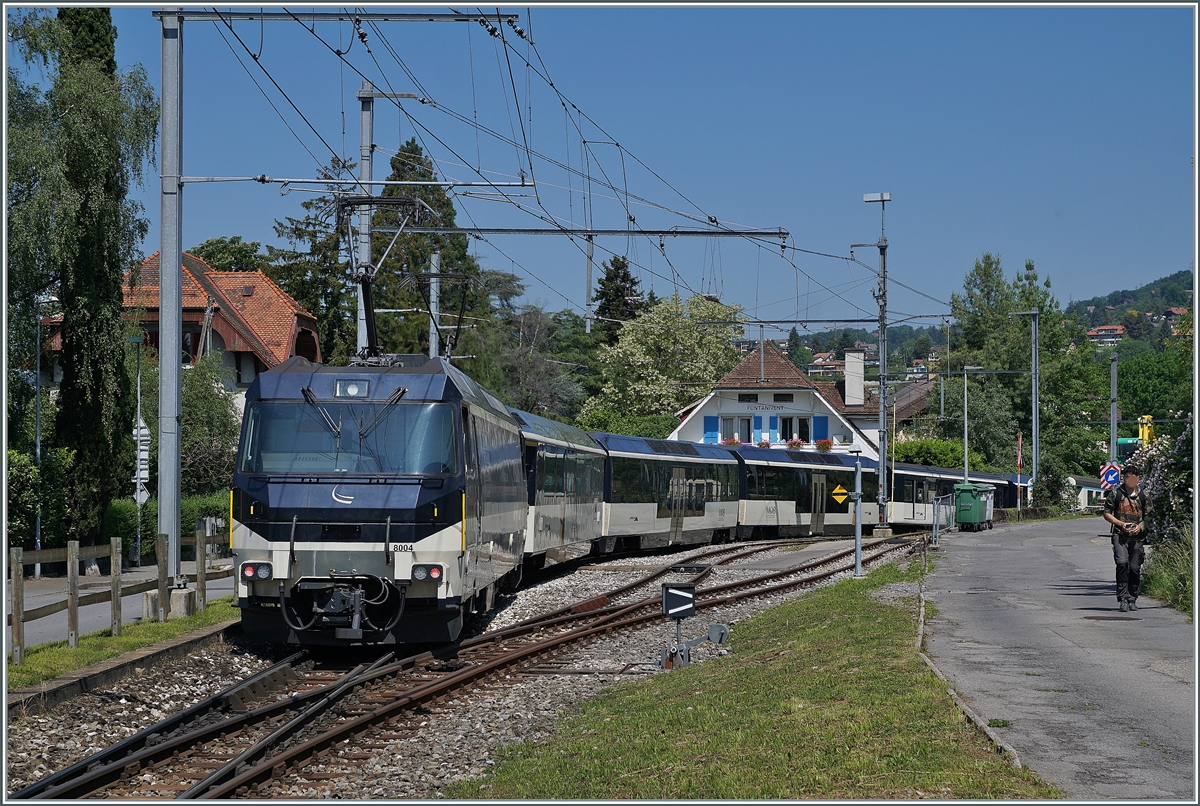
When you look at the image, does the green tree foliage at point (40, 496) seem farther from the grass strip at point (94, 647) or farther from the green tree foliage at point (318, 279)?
the green tree foliage at point (318, 279)

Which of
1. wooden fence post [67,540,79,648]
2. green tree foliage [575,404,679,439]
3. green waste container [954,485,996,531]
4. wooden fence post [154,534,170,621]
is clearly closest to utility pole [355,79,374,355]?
wooden fence post [154,534,170,621]

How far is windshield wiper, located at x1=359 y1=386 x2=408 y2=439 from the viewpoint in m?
14.0

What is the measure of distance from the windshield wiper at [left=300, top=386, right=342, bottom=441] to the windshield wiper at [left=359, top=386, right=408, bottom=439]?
236 millimetres

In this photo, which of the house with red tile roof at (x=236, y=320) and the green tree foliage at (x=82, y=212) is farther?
the house with red tile roof at (x=236, y=320)

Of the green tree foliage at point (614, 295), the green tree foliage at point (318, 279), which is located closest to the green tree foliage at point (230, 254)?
the green tree foliage at point (318, 279)

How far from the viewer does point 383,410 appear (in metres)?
14.1

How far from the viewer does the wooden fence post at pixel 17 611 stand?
38.7 ft

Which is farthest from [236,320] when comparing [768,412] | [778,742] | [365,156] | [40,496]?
[778,742]

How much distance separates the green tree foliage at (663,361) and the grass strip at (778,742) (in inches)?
2828

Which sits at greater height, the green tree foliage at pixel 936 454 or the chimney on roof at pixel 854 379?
the chimney on roof at pixel 854 379

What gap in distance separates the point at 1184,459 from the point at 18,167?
22.2 metres

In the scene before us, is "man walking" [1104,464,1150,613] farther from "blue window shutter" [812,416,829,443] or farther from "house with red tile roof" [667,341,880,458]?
"blue window shutter" [812,416,829,443]

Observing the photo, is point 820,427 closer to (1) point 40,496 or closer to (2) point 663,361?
(2) point 663,361

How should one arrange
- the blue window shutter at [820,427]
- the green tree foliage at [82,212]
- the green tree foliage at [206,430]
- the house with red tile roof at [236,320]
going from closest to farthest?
the green tree foliage at [82,212] → the green tree foliage at [206,430] → the house with red tile roof at [236,320] → the blue window shutter at [820,427]
